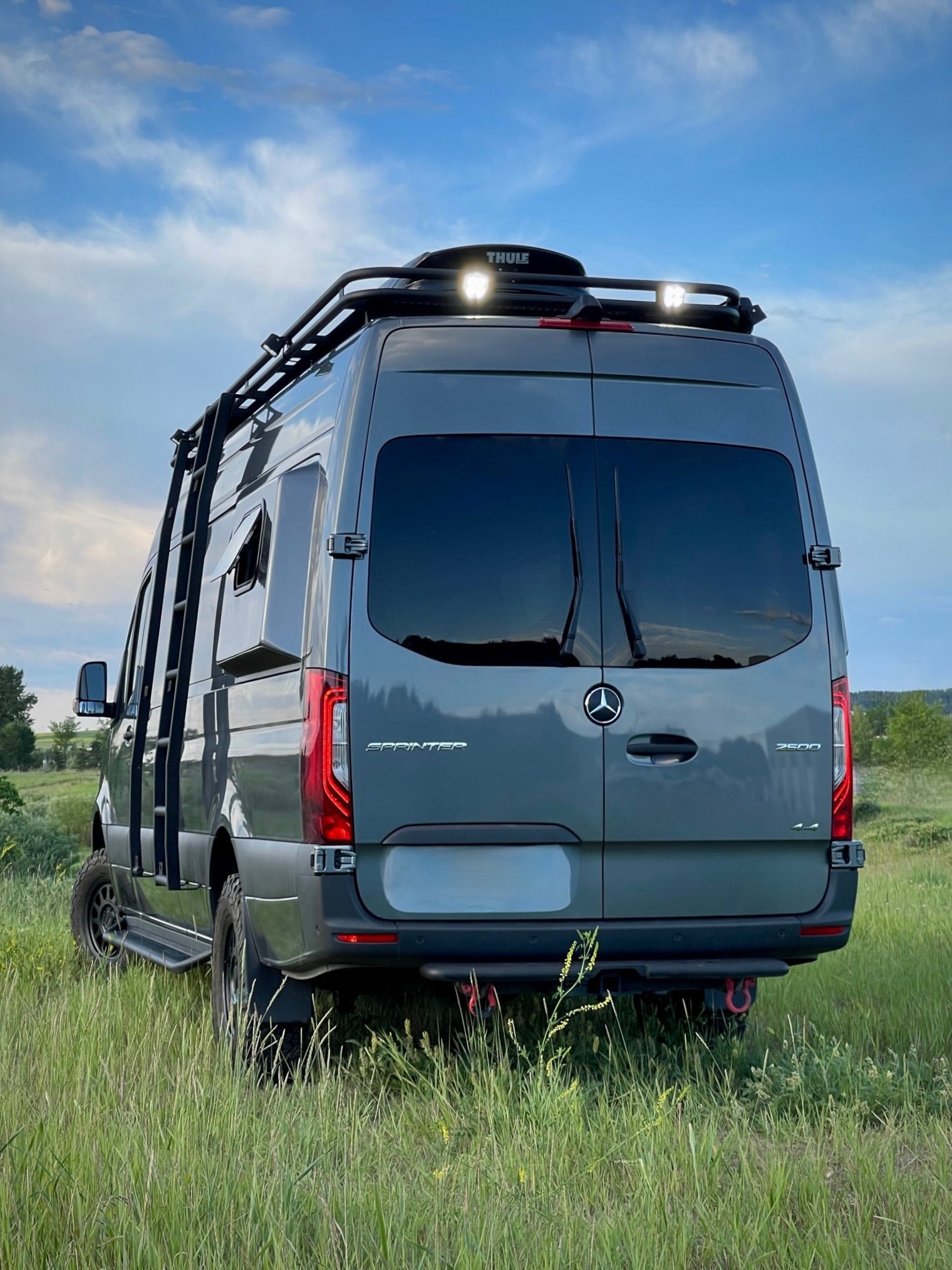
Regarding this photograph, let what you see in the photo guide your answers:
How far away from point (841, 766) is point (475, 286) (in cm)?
232

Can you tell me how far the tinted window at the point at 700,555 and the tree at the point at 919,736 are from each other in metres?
56.6

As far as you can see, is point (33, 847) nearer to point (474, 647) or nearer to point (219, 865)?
point (219, 865)

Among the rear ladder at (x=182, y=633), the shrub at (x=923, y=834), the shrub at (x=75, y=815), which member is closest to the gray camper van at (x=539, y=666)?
the rear ladder at (x=182, y=633)

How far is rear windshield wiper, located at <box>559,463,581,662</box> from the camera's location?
5.60 meters

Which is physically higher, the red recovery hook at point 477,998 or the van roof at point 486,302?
the van roof at point 486,302

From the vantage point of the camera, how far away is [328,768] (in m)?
5.38

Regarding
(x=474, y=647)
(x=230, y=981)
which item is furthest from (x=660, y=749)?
(x=230, y=981)

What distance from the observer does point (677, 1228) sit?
12.7 ft

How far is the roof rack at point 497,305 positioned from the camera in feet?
20.0

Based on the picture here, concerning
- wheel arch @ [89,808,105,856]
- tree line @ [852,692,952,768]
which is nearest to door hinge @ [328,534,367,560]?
wheel arch @ [89,808,105,856]

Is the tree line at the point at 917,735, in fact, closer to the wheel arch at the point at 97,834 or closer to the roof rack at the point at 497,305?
the wheel arch at the point at 97,834

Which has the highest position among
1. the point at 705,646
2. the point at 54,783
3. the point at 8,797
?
the point at 54,783

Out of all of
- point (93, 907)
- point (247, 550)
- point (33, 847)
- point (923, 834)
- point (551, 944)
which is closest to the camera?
point (551, 944)

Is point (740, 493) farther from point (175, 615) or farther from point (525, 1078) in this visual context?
point (175, 615)
